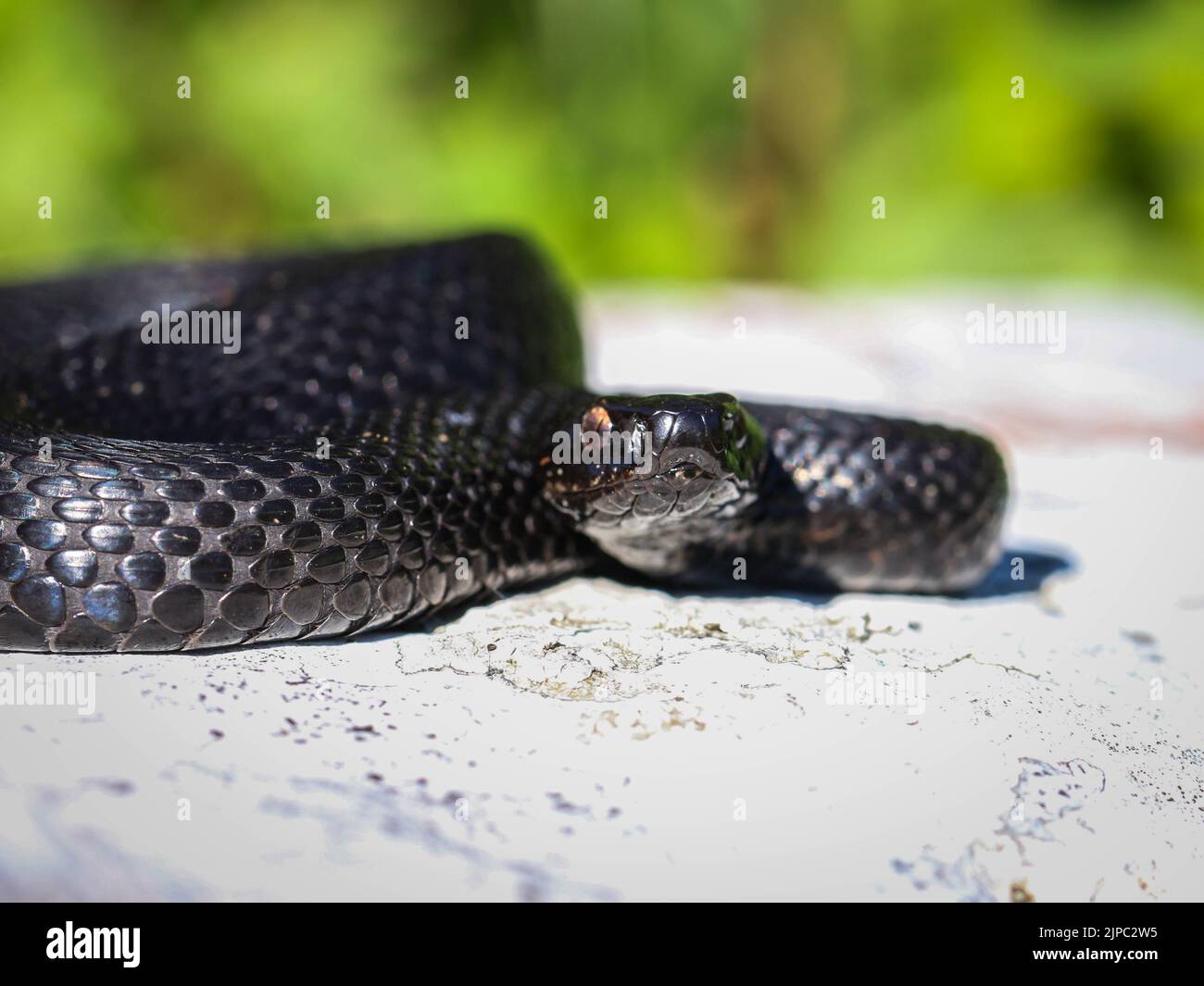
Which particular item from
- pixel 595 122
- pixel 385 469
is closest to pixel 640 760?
pixel 385 469

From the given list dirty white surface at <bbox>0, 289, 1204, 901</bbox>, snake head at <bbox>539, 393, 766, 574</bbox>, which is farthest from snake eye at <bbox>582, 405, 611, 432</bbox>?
dirty white surface at <bbox>0, 289, 1204, 901</bbox>

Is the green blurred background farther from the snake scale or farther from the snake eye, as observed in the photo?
the snake eye

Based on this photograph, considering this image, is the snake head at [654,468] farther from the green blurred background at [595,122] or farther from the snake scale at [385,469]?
the green blurred background at [595,122]

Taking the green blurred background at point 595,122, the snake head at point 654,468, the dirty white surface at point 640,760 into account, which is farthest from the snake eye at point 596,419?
the green blurred background at point 595,122

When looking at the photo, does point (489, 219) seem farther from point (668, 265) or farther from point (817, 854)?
point (817, 854)

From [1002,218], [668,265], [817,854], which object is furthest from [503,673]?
[1002,218]

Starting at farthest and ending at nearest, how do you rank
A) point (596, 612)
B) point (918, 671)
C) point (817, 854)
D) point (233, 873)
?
point (596, 612) → point (918, 671) → point (817, 854) → point (233, 873)
